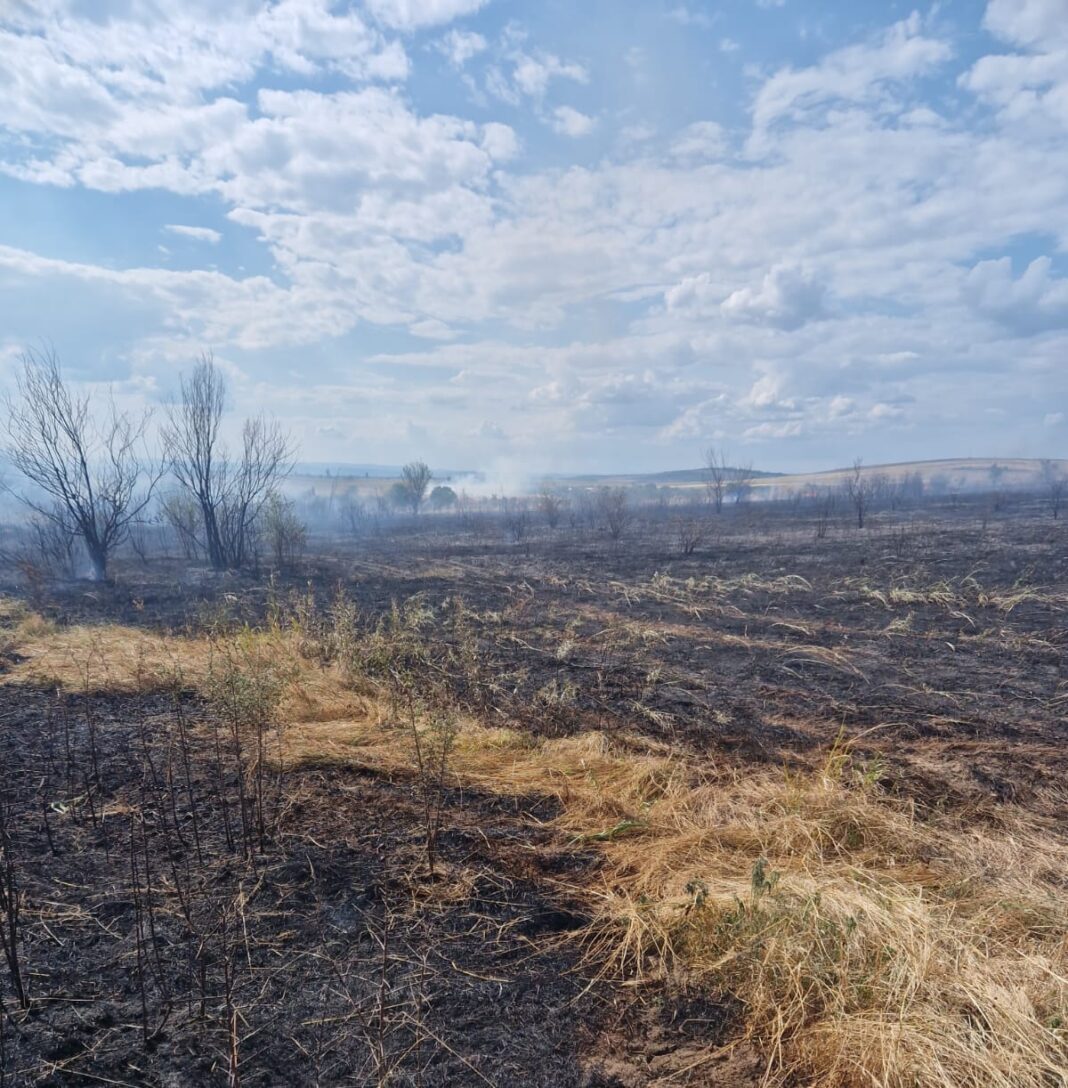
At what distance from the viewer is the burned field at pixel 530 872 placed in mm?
2123

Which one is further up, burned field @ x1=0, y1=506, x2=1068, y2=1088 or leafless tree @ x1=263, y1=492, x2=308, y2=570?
leafless tree @ x1=263, y1=492, x2=308, y2=570

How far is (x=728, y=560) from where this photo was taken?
20312mm

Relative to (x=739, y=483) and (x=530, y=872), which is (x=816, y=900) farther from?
(x=739, y=483)

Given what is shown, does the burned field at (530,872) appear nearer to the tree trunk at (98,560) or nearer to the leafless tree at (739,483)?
the tree trunk at (98,560)

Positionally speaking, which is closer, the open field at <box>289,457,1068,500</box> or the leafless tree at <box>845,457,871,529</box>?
the leafless tree at <box>845,457,871,529</box>

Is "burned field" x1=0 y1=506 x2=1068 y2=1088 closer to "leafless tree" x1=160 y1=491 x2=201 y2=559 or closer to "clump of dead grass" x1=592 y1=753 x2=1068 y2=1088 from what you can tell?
"clump of dead grass" x1=592 y1=753 x2=1068 y2=1088

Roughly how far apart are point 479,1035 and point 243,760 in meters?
3.08

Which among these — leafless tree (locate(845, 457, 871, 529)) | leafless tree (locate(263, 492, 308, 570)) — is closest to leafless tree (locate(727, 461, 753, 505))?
leafless tree (locate(845, 457, 871, 529))

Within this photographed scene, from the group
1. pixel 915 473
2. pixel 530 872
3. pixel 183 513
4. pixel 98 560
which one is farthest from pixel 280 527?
pixel 915 473

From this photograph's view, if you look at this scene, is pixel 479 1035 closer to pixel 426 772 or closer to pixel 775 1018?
pixel 775 1018

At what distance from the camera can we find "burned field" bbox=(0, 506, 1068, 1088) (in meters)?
2.12

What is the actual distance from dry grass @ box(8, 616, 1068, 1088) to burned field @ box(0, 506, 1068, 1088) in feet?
0.06

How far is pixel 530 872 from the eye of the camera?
3.25 meters

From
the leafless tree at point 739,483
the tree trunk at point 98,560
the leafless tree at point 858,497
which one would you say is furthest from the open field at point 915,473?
the tree trunk at point 98,560
